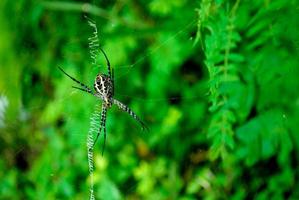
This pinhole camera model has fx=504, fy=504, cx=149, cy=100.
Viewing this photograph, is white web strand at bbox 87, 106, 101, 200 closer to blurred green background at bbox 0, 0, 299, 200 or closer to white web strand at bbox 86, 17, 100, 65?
blurred green background at bbox 0, 0, 299, 200

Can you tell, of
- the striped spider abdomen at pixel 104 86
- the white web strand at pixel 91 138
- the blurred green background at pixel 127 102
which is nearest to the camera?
the striped spider abdomen at pixel 104 86

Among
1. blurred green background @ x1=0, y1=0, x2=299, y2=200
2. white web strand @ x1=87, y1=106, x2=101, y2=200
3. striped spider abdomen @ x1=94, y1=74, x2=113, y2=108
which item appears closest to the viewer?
striped spider abdomen @ x1=94, y1=74, x2=113, y2=108

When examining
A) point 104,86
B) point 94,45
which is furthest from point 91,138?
point 104,86

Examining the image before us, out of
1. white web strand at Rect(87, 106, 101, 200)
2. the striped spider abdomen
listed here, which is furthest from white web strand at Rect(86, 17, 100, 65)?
the striped spider abdomen

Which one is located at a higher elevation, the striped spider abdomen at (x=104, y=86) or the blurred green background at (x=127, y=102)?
the blurred green background at (x=127, y=102)

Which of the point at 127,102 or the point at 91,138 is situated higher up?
the point at 127,102

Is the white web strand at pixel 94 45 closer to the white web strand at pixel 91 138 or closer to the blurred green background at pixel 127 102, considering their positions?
the blurred green background at pixel 127 102

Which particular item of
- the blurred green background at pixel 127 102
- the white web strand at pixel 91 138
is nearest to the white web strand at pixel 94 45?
the blurred green background at pixel 127 102

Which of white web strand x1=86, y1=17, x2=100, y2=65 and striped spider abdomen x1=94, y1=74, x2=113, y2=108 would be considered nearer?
striped spider abdomen x1=94, y1=74, x2=113, y2=108

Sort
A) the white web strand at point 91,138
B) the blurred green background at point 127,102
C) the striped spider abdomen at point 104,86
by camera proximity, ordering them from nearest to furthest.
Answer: the striped spider abdomen at point 104,86 < the white web strand at point 91,138 < the blurred green background at point 127,102

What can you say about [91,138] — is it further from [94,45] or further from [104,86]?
[104,86]

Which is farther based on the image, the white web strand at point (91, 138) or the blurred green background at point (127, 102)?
the blurred green background at point (127, 102)
